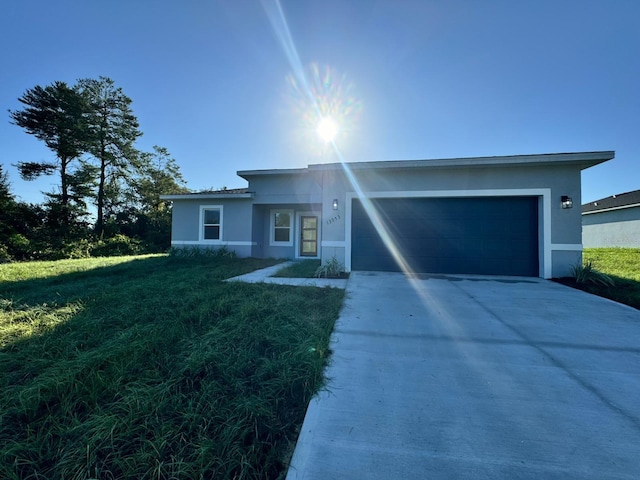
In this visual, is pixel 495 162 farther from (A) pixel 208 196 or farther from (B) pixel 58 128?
(B) pixel 58 128

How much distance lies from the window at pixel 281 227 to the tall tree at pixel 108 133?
14084 mm

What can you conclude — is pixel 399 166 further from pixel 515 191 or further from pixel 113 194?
pixel 113 194

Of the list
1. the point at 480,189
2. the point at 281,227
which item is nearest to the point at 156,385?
the point at 480,189

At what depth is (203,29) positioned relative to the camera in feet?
22.9

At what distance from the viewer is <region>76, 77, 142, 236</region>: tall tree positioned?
60.7 feet

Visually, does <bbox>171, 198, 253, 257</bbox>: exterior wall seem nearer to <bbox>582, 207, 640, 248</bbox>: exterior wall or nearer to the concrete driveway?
the concrete driveway

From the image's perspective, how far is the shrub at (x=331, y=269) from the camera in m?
6.90

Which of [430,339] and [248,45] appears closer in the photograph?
[430,339]

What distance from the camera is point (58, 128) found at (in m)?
17.4

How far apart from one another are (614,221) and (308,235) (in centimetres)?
1888

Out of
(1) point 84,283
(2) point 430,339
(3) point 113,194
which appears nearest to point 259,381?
(2) point 430,339

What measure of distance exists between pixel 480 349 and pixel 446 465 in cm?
175

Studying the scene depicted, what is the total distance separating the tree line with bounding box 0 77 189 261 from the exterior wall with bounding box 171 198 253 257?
26.9 feet

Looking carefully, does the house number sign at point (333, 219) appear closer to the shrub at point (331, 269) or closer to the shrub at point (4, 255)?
the shrub at point (331, 269)
